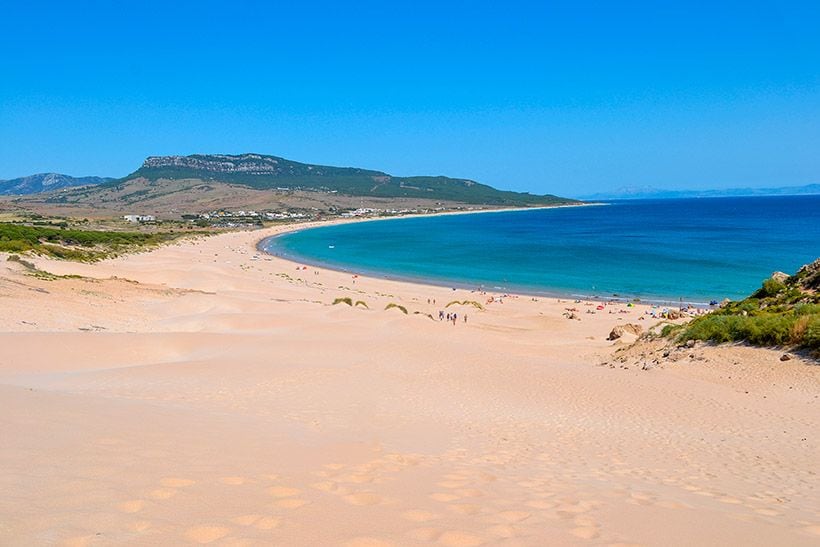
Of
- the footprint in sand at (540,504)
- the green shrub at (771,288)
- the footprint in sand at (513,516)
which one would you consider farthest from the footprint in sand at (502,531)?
the green shrub at (771,288)

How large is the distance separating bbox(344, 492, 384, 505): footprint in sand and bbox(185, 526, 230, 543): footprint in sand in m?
1.24

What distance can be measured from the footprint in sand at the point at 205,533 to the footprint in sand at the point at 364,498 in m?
1.24

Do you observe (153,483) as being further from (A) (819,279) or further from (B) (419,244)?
(B) (419,244)

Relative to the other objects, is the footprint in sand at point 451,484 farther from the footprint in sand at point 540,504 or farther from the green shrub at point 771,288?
the green shrub at point 771,288

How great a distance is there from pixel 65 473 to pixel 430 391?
8.99 metres

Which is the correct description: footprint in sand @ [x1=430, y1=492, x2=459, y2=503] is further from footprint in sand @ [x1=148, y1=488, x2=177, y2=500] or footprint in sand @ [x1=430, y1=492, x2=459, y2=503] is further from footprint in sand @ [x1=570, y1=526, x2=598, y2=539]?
footprint in sand @ [x1=148, y1=488, x2=177, y2=500]

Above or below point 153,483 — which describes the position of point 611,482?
below

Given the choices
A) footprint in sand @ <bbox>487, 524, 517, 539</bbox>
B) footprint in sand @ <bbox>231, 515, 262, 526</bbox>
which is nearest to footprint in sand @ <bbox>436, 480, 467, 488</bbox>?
footprint in sand @ <bbox>487, 524, 517, 539</bbox>

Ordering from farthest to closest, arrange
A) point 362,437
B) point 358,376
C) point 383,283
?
1. point 383,283
2. point 358,376
3. point 362,437

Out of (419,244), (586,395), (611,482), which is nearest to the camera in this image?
(611,482)

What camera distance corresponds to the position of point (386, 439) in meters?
8.34

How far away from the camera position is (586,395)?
515 inches

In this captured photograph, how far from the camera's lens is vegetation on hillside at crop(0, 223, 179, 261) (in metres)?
45.8

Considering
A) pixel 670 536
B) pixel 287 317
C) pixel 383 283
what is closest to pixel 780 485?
pixel 670 536
